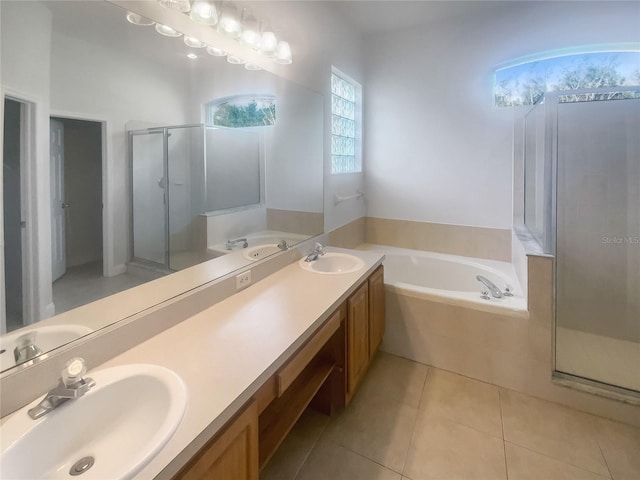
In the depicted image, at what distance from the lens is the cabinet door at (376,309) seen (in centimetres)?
201

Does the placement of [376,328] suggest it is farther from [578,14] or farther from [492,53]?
[578,14]

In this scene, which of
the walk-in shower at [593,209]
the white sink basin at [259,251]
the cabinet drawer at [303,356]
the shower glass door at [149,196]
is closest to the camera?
the cabinet drawer at [303,356]

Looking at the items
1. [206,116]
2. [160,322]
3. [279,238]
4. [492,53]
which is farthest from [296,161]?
[492,53]

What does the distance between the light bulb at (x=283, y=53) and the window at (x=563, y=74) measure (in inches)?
77.3

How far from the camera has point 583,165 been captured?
236cm

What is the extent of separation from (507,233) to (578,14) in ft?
5.77

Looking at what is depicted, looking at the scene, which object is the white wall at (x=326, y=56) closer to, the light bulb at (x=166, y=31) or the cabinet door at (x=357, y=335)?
the light bulb at (x=166, y=31)

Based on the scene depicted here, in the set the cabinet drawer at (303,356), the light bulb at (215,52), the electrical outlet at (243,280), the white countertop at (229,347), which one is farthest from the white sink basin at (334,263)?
the light bulb at (215,52)

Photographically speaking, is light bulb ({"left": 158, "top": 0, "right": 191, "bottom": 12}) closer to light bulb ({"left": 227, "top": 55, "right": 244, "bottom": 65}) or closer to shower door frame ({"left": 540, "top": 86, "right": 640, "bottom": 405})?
light bulb ({"left": 227, "top": 55, "right": 244, "bottom": 65})

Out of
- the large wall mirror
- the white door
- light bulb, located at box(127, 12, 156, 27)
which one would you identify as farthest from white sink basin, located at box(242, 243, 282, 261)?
light bulb, located at box(127, 12, 156, 27)

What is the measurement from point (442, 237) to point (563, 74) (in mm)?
1662

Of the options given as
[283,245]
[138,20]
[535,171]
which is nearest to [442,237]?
[535,171]

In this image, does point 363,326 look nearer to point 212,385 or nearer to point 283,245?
point 283,245

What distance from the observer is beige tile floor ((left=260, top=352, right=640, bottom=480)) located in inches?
58.3
